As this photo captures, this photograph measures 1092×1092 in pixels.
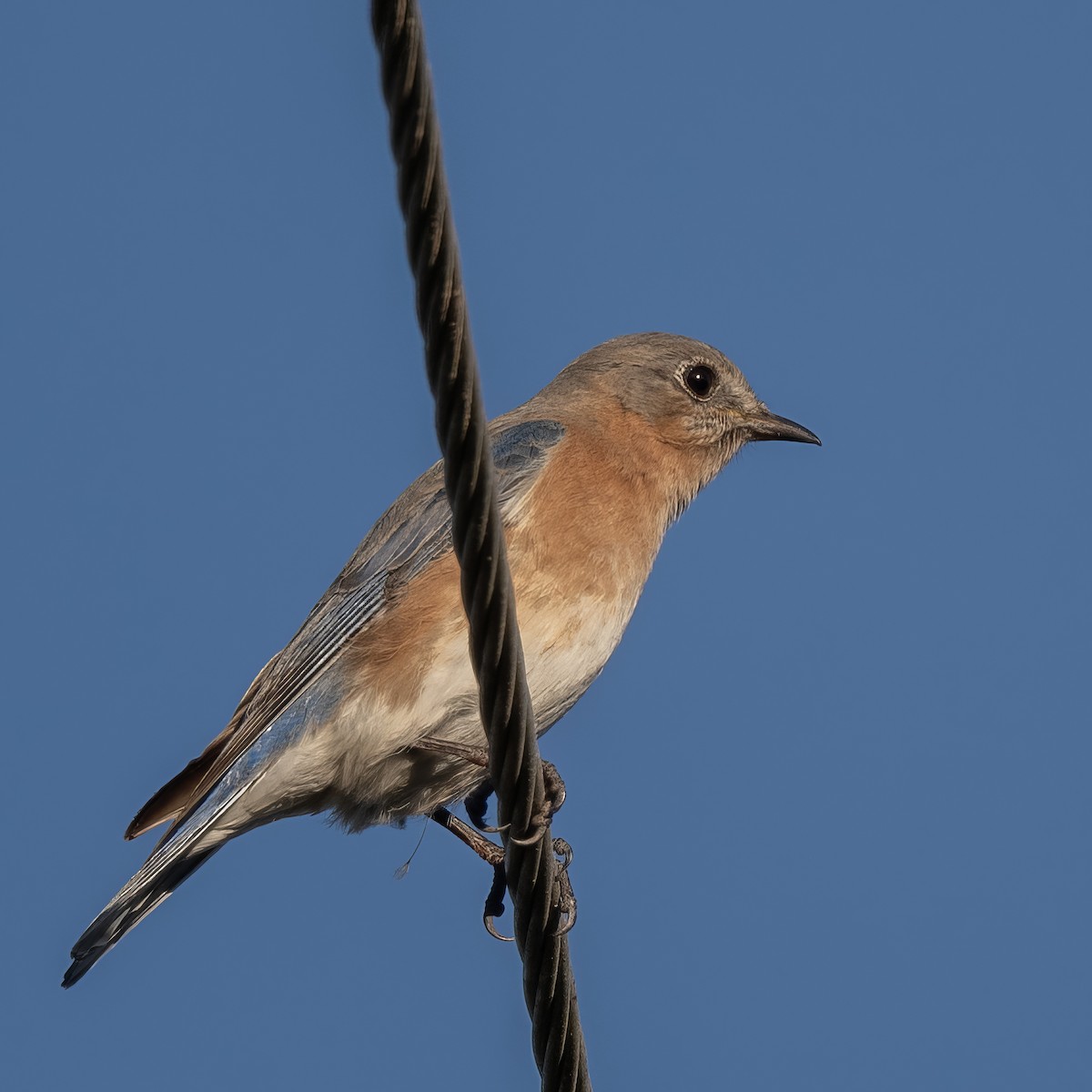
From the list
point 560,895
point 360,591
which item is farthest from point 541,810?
point 360,591

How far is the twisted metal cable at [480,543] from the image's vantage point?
8.93ft

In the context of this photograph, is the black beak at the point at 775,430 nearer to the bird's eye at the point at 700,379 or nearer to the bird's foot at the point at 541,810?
the bird's eye at the point at 700,379

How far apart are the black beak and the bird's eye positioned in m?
0.29

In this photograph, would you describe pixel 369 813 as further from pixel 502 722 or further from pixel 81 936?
pixel 502 722

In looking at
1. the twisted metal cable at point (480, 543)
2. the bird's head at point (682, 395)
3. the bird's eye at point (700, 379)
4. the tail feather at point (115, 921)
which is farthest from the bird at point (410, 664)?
the twisted metal cable at point (480, 543)

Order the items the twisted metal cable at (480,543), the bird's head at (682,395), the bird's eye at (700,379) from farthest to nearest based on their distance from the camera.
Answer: the bird's eye at (700,379)
the bird's head at (682,395)
the twisted metal cable at (480,543)

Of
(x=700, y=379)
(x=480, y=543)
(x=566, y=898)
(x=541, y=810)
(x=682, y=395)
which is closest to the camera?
(x=480, y=543)

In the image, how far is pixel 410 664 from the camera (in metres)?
5.61

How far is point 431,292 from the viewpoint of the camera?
3.01 meters

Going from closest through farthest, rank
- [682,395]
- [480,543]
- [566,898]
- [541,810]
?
1. [480,543]
2. [541,810]
3. [566,898]
4. [682,395]

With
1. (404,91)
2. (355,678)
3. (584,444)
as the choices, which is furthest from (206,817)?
(404,91)

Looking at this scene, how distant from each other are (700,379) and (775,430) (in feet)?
1.68

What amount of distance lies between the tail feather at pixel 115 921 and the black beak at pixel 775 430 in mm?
3491

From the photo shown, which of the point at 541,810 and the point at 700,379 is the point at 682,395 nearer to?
the point at 700,379
